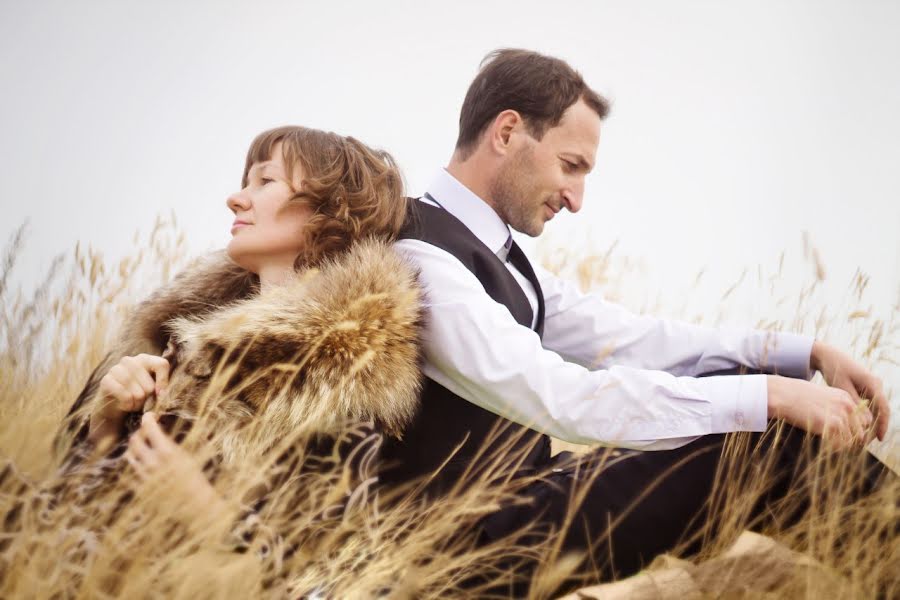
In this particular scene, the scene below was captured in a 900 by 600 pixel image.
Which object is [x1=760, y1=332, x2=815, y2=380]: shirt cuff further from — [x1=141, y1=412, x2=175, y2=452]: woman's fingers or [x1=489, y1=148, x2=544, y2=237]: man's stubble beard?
[x1=141, y1=412, x2=175, y2=452]: woman's fingers

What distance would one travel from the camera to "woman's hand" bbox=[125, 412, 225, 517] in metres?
1.37

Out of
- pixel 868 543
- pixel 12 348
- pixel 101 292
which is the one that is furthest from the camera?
pixel 101 292

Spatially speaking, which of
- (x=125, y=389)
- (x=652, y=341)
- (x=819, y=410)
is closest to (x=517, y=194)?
(x=652, y=341)

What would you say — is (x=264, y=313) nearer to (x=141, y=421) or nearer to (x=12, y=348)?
(x=141, y=421)

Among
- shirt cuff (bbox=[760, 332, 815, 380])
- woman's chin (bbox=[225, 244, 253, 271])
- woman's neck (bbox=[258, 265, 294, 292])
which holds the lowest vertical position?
shirt cuff (bbox=[760, 332, 815, 380])

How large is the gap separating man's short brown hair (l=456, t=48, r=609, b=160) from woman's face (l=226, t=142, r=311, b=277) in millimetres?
739

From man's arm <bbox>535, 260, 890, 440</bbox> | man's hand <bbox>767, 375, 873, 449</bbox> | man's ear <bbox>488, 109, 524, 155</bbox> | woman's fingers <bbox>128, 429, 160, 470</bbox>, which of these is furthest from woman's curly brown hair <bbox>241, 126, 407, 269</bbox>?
man's hand <bbox>767, 375, 873, 449</bbox>

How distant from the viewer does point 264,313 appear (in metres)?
1.63

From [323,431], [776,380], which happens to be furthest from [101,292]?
[776,380]

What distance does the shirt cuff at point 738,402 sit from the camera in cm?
159

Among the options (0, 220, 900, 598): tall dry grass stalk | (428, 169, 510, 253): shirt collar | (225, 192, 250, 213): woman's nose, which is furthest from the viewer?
(428, 169, 510, 253): shirt collar

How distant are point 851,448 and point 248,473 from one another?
116cm

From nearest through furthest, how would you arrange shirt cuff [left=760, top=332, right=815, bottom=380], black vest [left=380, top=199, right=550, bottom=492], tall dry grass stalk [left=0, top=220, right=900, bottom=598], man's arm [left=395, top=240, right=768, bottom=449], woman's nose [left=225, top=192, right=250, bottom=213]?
tall dry grass stalk [left=0, top=220, right=900, bottom=598], man's arm [left=395, top=240, right=768, bottom=449], black vest [left=380, top=199, right=550, bottom=492], woman's nose [left=225, top=192, right=250, bottom=213], shirt cuff [left=760, top=332, right=815, bottom=380]

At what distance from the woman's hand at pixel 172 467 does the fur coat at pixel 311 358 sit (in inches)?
2.5
